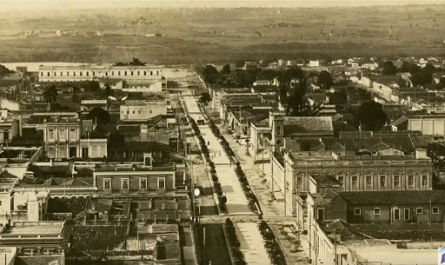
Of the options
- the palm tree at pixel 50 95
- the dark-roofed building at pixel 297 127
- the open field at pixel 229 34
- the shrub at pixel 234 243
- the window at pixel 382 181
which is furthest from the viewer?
the open field at pixel 229 34

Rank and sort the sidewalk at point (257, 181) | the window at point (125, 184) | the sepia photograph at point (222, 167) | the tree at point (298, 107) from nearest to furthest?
the sepia photograph at point (222, 167), the window at point (125, 184), the sidewalk at point (257, 181), the tree at point (298, 107)

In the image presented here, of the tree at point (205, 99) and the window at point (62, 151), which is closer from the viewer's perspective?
the window at point (62, 151)

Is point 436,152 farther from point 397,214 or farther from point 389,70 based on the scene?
point 389,70

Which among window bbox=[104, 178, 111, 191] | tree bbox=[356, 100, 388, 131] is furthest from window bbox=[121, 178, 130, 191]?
tree bbox=[356, 100, 388, 131]

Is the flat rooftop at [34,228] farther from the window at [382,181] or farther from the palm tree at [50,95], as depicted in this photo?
the palm tree at [50,95]

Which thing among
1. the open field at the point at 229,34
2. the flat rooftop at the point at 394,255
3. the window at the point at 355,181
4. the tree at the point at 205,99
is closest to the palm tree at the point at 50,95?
the tree at the point at 205,99

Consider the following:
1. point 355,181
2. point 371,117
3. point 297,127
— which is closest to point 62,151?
point 297,127

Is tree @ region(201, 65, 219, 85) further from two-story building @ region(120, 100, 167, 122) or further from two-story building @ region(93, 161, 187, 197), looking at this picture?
two-story building @ region(93, 161, 187, 197)
